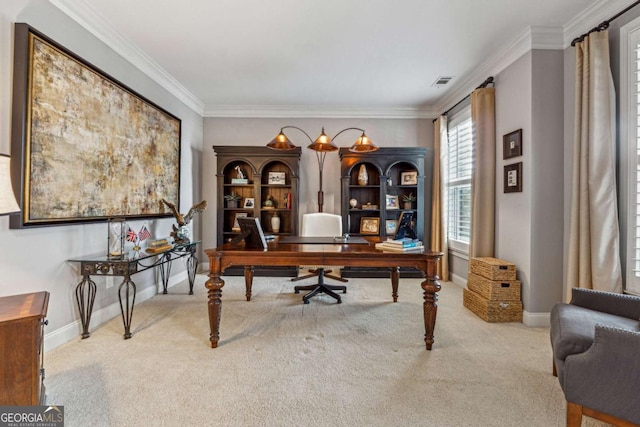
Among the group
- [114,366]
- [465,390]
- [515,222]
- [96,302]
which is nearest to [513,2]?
[515,222]

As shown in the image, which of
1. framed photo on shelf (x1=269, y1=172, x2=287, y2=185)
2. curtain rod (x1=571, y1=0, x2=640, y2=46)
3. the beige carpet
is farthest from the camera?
framed photo on shelf (x1=269, y1=172, x2=287, y2=185)

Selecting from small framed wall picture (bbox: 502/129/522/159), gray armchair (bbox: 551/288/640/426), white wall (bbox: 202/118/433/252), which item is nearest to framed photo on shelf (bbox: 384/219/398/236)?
white wall (bbox: 202/118/433/252)

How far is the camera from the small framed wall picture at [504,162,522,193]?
297 cm

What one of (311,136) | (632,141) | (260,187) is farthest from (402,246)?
(311,136)

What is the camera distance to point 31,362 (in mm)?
1312

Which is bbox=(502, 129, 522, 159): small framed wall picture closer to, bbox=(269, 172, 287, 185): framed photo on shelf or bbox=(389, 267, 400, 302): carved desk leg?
bbox=(389, 267, 400, 302): carved desk leg

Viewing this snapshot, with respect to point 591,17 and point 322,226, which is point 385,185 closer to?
point 322,226

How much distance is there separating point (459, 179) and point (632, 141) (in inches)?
84.1

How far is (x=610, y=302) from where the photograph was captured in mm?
1792

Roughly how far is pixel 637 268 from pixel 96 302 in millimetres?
4339

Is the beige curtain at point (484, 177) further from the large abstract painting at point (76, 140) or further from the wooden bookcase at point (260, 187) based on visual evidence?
the large abstract painting at point (76, 140)

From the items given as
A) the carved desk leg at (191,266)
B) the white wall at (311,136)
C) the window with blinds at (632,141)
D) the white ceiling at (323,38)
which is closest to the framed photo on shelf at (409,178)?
the white wall at (311,136)

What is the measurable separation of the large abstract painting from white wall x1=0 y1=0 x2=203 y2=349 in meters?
0.06

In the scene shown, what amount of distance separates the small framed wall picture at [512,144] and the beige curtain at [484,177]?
0.19 metres
